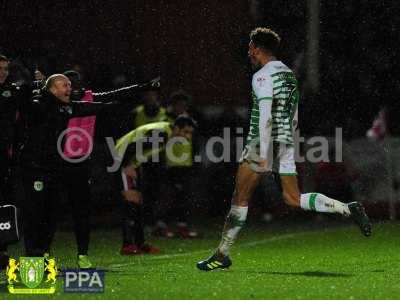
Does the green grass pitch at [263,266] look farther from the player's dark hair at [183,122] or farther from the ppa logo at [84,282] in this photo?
the player's dark hair at [183,122]

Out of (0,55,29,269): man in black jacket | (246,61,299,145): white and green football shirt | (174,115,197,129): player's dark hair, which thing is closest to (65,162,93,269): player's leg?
(0,55,29,269): man in black jacket

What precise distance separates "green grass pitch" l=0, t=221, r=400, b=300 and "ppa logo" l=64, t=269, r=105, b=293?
0.10 m

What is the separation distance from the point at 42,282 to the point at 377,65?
17263 millimetres

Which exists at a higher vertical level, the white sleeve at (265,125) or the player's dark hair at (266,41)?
the player's dark hair at (266,41)

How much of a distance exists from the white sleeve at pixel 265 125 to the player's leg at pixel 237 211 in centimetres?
27

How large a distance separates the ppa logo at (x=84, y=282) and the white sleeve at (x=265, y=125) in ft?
7.02

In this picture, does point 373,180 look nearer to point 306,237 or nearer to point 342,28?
point 306,237

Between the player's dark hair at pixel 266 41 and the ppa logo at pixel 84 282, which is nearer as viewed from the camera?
the ppa logo at pixel 84 282

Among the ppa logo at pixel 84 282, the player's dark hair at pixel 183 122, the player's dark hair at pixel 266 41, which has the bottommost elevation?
the ppa logo at pixel 84 282

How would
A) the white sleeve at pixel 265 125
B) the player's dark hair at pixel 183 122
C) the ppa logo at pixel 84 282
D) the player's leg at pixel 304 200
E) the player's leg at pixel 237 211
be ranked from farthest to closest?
the player's dark hair at pixel 183 122, the player's leg at pixel 304 200, the player's leg at pixel 237 211, the white sleeve at pixel 265 125, the ppa logo at pixel 84 282

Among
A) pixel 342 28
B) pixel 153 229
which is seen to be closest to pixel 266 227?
pixel 153 229

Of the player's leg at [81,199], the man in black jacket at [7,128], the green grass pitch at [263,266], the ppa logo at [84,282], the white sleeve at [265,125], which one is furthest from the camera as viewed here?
the man in black jacket at [7,128]

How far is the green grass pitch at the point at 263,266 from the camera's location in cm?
1156

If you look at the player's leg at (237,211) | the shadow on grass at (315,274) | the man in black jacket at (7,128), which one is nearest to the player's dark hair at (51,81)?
the man in black jacket at (7,128)
